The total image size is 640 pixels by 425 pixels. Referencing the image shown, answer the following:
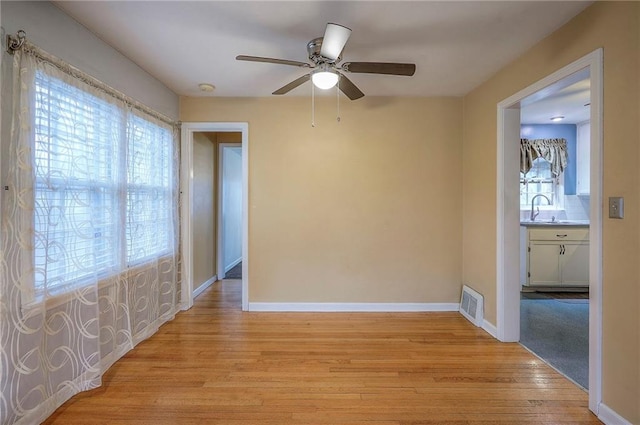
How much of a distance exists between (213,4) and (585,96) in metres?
4.00

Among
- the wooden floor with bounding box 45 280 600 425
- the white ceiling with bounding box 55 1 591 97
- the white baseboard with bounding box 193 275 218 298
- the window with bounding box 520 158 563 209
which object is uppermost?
the white ceiling with bounding box 55 1 591 97

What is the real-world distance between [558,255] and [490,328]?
2047 millimetres

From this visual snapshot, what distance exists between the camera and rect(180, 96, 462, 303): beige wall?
10.8 feet

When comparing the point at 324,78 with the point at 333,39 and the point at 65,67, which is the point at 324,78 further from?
the point at 65,67

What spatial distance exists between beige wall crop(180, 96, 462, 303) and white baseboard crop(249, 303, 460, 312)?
2.6 inches

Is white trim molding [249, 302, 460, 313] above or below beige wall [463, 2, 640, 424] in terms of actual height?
below

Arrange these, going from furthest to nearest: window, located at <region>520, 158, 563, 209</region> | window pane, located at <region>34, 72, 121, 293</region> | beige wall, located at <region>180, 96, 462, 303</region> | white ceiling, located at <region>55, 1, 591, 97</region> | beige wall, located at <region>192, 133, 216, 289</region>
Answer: window, located at <region>520, 158, 563, 209</region> < beige wall, located at <region>192, 133, 216, 289</region> < beige wall, located at <region>180, 96, 462, 303</region> < white ceiling, located at <region>55, 1, 591, 97</region> < window pane, located at <region>34, 72, 121, 293</region>

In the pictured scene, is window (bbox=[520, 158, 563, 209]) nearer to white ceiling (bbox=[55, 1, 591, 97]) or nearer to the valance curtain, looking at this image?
the valance curtain

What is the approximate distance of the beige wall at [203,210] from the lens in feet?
12.4

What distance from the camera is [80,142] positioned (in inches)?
73.9

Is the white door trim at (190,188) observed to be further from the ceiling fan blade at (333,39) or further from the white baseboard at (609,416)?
the white baseboard at (609,416)

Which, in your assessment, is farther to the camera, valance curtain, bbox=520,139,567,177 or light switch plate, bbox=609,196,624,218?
valance curtain, bbox=520,139,567,177

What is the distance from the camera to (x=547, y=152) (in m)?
4.43

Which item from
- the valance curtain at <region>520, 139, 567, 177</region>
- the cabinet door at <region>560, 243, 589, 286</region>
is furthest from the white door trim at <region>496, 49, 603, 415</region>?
the valance curtain at <region>520, 139, 567, 177</region>
